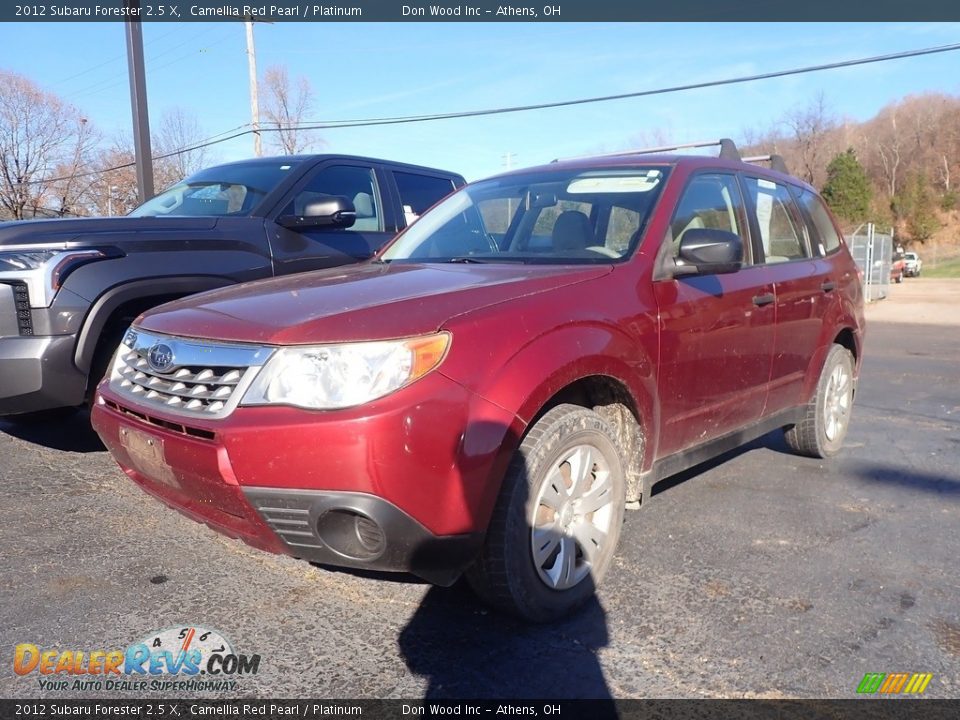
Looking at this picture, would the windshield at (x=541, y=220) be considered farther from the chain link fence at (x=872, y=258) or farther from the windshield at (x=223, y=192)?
the chain link fence at (x=872, y=258)

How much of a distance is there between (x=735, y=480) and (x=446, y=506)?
9.38ft

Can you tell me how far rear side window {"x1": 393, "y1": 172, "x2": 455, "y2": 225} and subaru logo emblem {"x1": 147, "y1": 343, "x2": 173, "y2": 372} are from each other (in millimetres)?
3483

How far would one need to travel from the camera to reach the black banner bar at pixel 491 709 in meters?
2.36

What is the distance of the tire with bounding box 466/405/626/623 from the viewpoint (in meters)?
2.66

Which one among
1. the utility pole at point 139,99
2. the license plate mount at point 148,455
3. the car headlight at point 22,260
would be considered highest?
the utility pole at point 139,99

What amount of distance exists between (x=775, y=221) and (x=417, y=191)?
3.01m

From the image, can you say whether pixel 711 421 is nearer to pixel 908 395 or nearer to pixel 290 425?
pixel 290 425

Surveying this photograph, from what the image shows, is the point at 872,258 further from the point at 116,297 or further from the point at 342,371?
the point at 342,371

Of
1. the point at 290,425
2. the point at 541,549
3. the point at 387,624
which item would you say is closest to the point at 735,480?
the point at 541,549

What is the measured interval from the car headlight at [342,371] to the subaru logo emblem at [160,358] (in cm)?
52

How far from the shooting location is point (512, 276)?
3090mm

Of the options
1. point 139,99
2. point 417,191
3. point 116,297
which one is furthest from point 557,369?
point 139,99

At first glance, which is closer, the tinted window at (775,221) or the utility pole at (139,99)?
the tinted window at (775,221)

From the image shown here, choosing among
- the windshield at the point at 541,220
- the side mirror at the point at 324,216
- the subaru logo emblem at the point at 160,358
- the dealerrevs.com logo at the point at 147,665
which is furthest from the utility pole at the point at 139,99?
the dealerrevs.com logo at the point at 147,665
